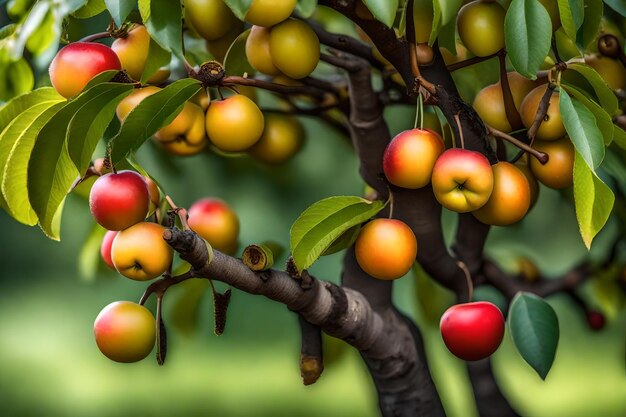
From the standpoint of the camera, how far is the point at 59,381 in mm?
1932

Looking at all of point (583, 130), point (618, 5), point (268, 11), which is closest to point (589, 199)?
point (583, 130)

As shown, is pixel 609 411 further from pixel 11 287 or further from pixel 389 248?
pixel 11 287

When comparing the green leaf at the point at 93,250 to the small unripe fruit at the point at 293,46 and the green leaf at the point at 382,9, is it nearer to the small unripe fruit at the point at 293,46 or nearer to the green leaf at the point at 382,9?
the small unripe fruit at the point at 293,46

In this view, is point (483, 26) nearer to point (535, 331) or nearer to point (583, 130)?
point (583, 130)

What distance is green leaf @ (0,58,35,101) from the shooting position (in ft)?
2.84

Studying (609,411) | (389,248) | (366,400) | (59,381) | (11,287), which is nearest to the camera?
(389,248)

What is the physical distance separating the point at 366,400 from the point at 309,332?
104 centimetres

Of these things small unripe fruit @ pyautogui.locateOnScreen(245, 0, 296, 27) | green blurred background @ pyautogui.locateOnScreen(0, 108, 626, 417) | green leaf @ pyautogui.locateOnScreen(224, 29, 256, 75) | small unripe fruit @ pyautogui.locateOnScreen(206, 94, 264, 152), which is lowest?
green blurred background @ pyautogui.locateOnScreen(0, 108, 626, 417)

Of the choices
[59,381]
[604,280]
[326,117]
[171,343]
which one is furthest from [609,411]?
[59,381]

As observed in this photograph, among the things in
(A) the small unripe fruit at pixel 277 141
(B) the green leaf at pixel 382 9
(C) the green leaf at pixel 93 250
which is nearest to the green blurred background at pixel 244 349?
(C) the green leaf at pixel 93 250

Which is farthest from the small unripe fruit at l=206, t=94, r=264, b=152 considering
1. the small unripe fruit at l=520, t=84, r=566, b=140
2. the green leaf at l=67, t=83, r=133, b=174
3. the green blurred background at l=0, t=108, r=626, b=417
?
the green blurred background at l=0, t=108, r=626, b=417

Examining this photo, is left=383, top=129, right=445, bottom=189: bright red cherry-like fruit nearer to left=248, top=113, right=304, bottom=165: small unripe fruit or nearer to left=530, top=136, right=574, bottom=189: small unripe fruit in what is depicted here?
left=530, top=136, right=574, bottom=189: small unripe fruit

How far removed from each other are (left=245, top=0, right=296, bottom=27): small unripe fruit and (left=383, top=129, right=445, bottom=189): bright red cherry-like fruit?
0.12m

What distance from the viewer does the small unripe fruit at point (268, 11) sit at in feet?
2.08
